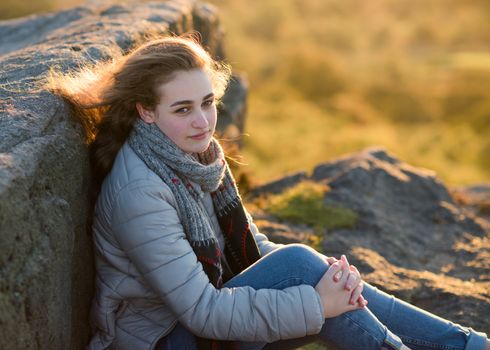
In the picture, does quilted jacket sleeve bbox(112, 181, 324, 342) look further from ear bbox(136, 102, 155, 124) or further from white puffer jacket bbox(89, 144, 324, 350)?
ear bbox(136, 102, 155, 124)

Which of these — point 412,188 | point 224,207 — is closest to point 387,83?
point 412,188

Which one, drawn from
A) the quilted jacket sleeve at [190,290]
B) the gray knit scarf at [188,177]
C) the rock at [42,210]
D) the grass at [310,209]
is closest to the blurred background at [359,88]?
the grass at [310,209]

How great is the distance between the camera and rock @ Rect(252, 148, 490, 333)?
4.36 metres

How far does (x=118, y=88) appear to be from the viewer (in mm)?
2988

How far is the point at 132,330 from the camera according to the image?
3.01 m

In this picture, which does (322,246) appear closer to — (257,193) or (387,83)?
(257,193)

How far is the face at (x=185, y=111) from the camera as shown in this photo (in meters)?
2.95

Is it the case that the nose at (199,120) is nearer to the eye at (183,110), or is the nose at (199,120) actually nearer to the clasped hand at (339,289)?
the eye at (183,110)

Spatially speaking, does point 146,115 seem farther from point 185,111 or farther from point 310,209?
point 310,209

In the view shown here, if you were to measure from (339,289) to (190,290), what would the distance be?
25.8 inches

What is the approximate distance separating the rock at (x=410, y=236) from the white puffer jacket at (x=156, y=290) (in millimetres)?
1670

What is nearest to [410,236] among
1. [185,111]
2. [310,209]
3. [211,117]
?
[310,209]

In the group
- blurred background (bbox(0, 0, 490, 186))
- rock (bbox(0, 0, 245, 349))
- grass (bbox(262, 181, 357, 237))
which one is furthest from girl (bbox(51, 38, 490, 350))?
blurred background (bbox(0, 0, 490, 186))

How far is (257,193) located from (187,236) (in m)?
3.29
